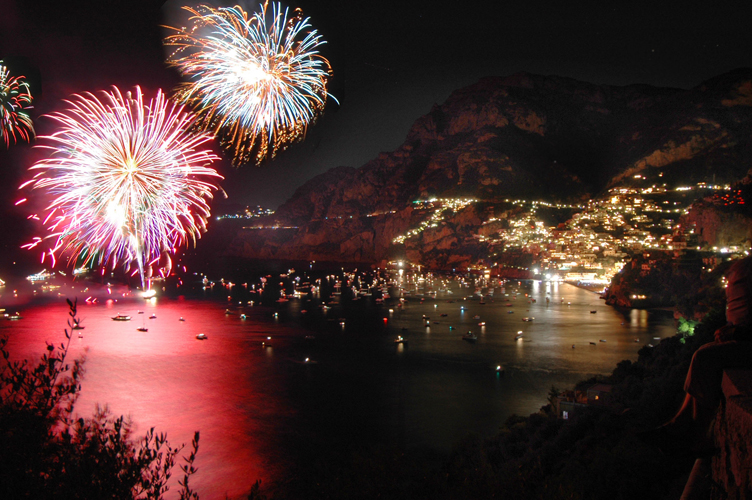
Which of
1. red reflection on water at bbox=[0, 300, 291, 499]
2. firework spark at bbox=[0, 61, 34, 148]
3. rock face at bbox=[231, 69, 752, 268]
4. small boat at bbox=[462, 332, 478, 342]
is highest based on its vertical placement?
rock face at bbox=[231, 69, 752, 268]

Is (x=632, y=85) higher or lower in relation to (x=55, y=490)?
higher

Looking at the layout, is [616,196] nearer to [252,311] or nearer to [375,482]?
[252,311]

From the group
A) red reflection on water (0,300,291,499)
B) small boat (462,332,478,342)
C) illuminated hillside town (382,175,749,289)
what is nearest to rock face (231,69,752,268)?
illuminated hillside town (382,175,749,289)

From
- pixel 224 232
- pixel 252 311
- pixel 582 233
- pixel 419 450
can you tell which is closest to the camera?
pixel 419 450

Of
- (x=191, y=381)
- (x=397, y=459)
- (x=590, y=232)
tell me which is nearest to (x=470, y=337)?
(x=191, y=381)

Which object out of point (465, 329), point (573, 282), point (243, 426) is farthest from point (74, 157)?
point (573, 282)

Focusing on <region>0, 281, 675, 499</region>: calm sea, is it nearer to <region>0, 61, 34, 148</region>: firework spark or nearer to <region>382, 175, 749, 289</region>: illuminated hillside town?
<region>0, 61, 34, 148</region>: firework spark
